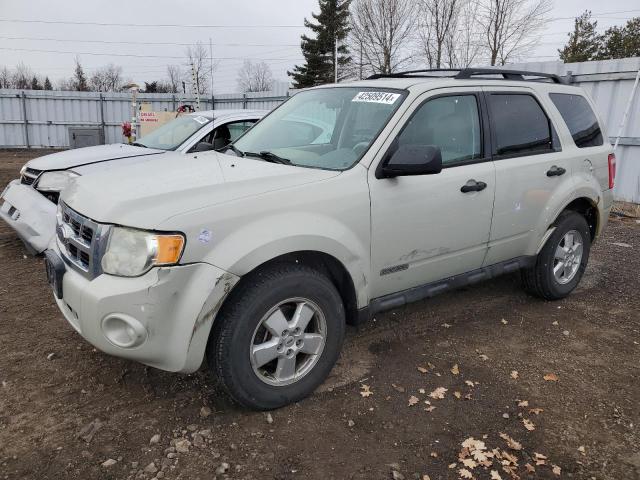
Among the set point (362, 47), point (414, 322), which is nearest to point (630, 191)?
point (414, 322)

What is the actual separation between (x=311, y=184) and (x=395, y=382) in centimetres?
142

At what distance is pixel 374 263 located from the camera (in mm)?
3172

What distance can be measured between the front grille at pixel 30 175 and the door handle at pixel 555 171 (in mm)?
5114

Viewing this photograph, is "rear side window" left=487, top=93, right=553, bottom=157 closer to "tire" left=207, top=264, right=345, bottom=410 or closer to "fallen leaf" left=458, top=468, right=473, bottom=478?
"tire" left=207, top=264, right=345, bottom=410

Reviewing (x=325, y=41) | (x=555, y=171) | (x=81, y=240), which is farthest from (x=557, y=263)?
(x=325, y=41)

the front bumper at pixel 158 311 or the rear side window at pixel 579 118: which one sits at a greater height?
the rear side window at pixel 579 118

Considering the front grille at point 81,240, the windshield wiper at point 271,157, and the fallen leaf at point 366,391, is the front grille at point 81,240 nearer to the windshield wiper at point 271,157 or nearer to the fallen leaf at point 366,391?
the windshield wiper at point 271,157

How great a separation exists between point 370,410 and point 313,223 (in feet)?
3.80

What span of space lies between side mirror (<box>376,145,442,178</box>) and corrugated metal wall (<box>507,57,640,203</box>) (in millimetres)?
7391

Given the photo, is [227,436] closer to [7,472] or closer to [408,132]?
[7,472]

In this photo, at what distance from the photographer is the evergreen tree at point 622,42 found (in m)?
32.0

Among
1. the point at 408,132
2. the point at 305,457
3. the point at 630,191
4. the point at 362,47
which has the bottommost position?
the point at 305,457

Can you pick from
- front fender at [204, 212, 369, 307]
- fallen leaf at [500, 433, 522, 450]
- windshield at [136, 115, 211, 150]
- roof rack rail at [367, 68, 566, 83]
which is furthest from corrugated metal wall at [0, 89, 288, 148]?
fallen leaf at [500, 433, 522, 450]

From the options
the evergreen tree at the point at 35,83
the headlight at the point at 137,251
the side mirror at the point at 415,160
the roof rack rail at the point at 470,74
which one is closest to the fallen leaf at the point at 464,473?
the side mirror at the point at 415,160
